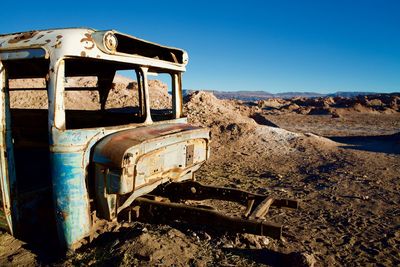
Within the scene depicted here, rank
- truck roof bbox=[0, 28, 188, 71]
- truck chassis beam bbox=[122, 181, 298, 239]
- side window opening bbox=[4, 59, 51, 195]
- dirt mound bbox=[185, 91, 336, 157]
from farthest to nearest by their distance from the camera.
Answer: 1. dirt mound bbox=[185, 91, 336, 157]
2. side window opening bbox=[4, 59, 51, 195]
3. truck chassis beam bbox=[122, 181, 298, 239]
4. truck roof bbox=[0, 28, 188, 71]

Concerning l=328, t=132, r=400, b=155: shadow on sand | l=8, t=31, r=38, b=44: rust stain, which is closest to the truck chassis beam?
l=8, t=31, r=38, b=44: rust stain

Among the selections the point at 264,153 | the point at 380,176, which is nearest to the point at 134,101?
the point at 264,153

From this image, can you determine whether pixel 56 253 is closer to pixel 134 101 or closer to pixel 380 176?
pixel 380 176

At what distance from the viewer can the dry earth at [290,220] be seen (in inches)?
130

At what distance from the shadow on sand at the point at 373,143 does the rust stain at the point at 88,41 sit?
9.97 metres

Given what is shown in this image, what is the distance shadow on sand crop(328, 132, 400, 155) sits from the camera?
1102cm

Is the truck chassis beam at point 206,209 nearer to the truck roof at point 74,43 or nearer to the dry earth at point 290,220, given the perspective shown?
the dry earth at point 290,220

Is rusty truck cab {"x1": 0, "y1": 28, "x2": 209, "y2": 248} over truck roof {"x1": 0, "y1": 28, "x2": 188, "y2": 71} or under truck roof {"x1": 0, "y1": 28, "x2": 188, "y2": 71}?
under

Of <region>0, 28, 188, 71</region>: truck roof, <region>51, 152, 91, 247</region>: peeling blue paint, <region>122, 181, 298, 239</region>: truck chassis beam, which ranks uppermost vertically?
<region>0, 28, 188, 71</region>: truck roof

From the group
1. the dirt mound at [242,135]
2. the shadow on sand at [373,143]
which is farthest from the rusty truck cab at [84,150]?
the shadow on sand at [373,143]

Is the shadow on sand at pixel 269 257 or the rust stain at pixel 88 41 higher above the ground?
the rust stain at pixel 88 41

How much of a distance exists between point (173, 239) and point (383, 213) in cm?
359

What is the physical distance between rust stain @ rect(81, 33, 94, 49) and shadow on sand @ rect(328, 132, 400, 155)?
32.7 feet

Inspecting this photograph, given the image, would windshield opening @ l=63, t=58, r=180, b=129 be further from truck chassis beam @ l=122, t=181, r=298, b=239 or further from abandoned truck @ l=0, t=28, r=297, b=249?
truck chassis beam @ l=122, t=181, r=298, b=239
